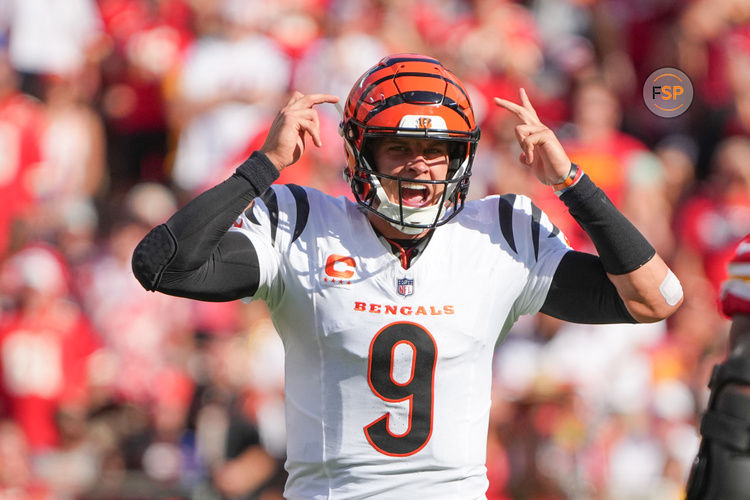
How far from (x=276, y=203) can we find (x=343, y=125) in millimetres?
327

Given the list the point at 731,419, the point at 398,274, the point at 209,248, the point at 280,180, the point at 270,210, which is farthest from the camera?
the point at 280,180

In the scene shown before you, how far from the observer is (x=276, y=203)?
125 inches

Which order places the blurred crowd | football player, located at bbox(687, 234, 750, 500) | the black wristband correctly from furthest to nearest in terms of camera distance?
the blurred crowd, the black wristband, football player, located at bbox(687, 234, 750, 500)

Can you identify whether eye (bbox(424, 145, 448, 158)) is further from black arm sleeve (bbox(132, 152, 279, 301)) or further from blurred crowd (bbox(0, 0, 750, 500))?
blurred crowd (bbox(0, 0, 750, 500))

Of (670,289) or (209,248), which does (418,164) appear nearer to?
(209,248)

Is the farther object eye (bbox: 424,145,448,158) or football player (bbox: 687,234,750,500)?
eye (bbox: 424,145,448,158)

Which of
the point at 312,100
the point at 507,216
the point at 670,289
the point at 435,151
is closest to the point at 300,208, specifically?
the point at 312,100

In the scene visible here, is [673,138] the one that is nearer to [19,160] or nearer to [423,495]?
[19,160]

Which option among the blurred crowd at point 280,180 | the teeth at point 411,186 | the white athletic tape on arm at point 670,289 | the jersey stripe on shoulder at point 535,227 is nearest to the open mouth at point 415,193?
the teeth at point 411,186

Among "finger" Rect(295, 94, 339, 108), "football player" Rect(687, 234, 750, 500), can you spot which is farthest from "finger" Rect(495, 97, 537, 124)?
"football player" Rect(687, 234, 750, 500)

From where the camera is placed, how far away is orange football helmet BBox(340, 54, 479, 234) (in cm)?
305

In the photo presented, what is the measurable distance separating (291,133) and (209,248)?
424 mm

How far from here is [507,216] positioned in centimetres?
320

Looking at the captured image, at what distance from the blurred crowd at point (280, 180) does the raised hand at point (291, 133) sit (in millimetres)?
3032
